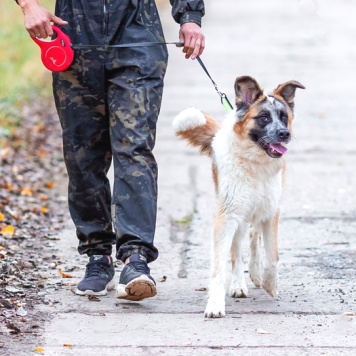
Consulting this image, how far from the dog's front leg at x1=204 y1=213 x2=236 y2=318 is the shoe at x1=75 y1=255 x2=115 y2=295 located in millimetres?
686

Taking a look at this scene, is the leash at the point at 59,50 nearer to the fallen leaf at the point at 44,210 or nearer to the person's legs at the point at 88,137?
the person's legs at the point at 88,137

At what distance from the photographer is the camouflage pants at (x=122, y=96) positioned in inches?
218

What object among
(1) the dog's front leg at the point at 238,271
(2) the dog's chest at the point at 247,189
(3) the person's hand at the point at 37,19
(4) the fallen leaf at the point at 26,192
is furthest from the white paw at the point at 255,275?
(4) the fallen leaf at the point at 26,192

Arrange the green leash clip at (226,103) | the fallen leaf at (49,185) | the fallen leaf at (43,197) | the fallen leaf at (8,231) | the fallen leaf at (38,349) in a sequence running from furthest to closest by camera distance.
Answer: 1. the fallen leaf at (49,185)
2. the fallen leaf at (43,197)
3. the fallen leaf at (8,231)
4. the green leash clip at (226,103)
5. the fallen leaf at (38,349)

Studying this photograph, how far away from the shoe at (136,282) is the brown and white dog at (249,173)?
0.34 meters

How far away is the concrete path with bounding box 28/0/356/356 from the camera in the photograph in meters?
4.90

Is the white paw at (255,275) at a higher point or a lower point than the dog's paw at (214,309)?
higher

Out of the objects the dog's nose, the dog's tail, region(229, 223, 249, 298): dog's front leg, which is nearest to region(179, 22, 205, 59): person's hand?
the dog's tail

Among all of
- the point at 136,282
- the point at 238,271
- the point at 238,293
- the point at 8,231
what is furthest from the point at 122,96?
the point at 8,231

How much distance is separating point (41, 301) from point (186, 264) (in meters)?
1.35

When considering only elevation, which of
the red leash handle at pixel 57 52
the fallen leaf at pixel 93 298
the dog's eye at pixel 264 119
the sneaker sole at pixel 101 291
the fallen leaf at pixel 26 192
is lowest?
the fallen leaf at pixel 93 298

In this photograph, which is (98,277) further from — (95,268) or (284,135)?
(284,135)

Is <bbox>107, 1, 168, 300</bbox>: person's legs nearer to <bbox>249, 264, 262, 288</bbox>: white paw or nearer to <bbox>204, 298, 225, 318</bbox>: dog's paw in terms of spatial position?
<bbox>204, 298, 225, 318</bbox>: dog's paw

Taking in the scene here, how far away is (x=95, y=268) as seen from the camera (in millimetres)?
5941
